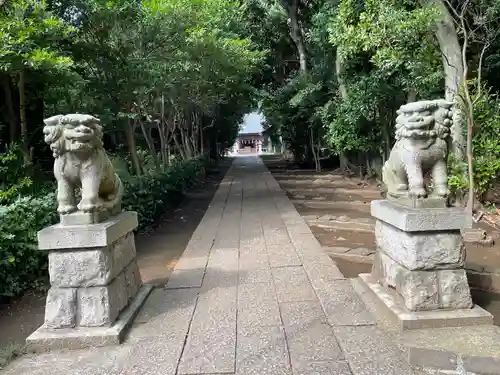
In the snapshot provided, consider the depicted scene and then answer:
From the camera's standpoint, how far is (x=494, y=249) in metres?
5.44

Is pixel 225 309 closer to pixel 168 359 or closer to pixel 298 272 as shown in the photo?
pixel 168 359

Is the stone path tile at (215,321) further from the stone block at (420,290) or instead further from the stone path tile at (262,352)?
the stone block at (420,290)

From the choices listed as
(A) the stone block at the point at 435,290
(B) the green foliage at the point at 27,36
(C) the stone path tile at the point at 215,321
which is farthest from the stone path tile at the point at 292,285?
(B) the green foliage at the point at 27,36

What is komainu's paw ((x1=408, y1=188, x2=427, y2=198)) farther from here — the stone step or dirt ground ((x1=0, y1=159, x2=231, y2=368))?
dirt ground ((x1=0, y1=159, x2=231, y2=368))

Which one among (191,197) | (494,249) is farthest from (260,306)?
(191,197)

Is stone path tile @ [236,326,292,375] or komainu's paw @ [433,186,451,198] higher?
komainu's paw @ [433,186,451,198]

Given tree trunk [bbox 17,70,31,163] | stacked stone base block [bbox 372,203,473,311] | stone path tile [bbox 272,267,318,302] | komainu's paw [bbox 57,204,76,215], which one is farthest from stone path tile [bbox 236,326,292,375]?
tree trunk [bbox 17,70,31,163]

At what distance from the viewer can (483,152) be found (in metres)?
6.37

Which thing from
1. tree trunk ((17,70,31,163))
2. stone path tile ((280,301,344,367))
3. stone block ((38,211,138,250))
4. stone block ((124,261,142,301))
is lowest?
stone path tile ((280,301,344,367))

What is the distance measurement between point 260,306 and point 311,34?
10508 mm

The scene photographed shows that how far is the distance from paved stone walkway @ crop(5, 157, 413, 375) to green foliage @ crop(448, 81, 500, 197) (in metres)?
3.21

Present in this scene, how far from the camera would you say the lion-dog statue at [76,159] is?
276cm

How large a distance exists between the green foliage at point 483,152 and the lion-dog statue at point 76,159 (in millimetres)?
5444

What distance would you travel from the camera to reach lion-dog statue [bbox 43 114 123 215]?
9.04 feet
